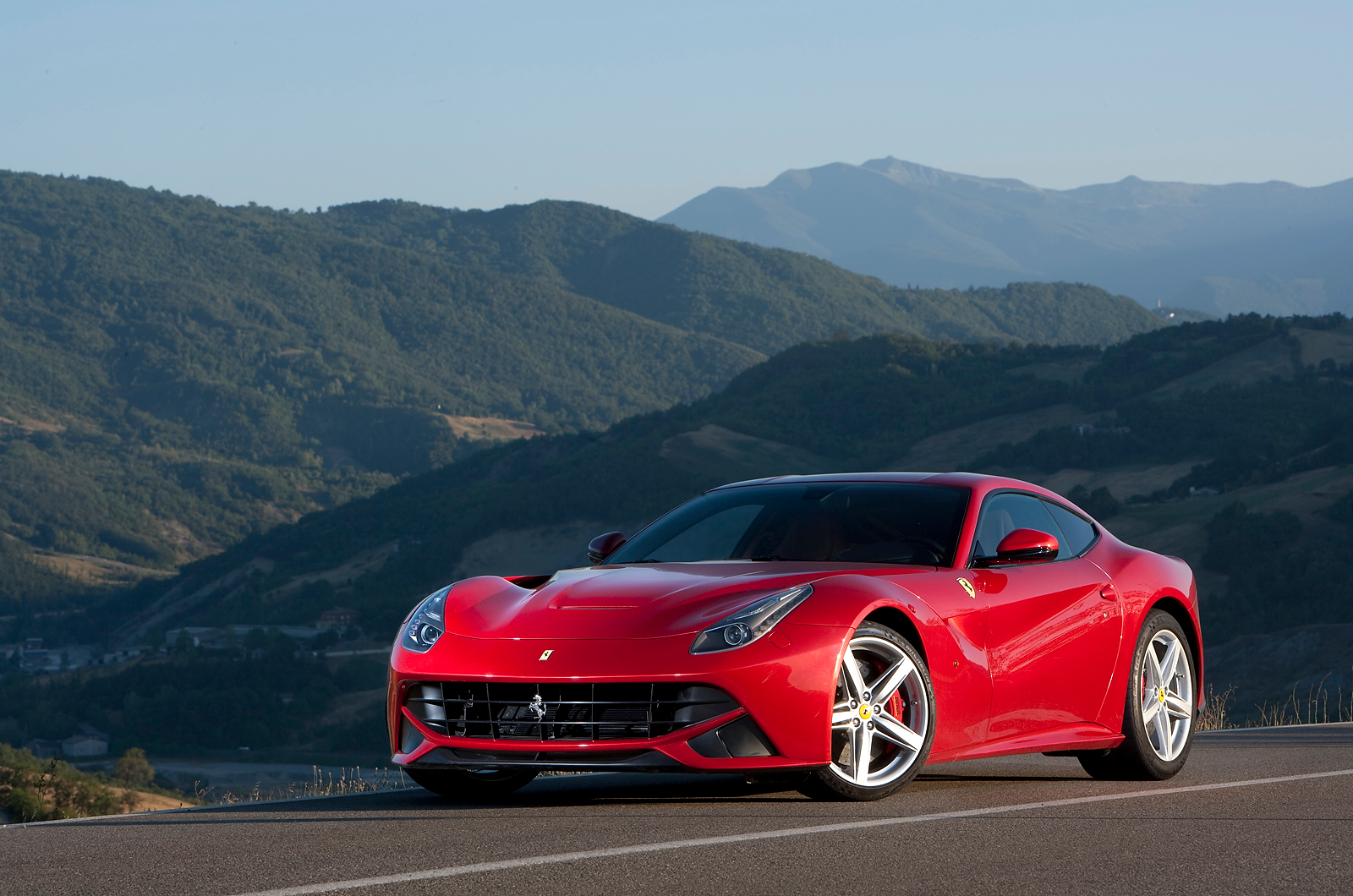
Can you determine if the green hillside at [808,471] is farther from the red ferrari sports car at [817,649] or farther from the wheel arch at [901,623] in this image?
the wheel arch at [901,623]

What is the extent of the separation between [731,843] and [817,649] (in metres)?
0.87

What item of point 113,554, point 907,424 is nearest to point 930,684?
point 907,424

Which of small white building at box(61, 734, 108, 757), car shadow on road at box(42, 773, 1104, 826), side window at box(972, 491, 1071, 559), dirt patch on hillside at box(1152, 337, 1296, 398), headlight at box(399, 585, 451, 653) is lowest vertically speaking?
small white building at box(61, 734, 108, 757)

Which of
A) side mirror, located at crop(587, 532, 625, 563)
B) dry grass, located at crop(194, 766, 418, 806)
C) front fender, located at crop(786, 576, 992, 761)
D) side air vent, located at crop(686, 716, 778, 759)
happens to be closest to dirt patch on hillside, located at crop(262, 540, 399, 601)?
dry grass, located at crop(194, 766, 418, 806)

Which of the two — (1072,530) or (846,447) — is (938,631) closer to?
(1072,530)

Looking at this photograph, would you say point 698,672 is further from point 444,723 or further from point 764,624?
point 444,723

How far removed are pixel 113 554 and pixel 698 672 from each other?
19105cm

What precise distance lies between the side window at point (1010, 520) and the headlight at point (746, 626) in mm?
1240

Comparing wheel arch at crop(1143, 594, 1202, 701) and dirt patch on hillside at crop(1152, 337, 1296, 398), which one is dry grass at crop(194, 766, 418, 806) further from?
dirt patch on hillside at crop(1152, 337, 1296, 398)

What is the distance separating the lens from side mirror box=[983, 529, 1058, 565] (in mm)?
6328

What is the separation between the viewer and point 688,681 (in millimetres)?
5508

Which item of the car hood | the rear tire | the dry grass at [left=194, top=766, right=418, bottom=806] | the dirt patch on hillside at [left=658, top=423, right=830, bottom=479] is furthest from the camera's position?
the dirt patch on hillside at [left=658, top=423, right=830, bottom=479]

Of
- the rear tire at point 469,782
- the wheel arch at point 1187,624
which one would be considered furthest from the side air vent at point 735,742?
the wheel arch at point 1187,624

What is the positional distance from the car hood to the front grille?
8.0 inches
